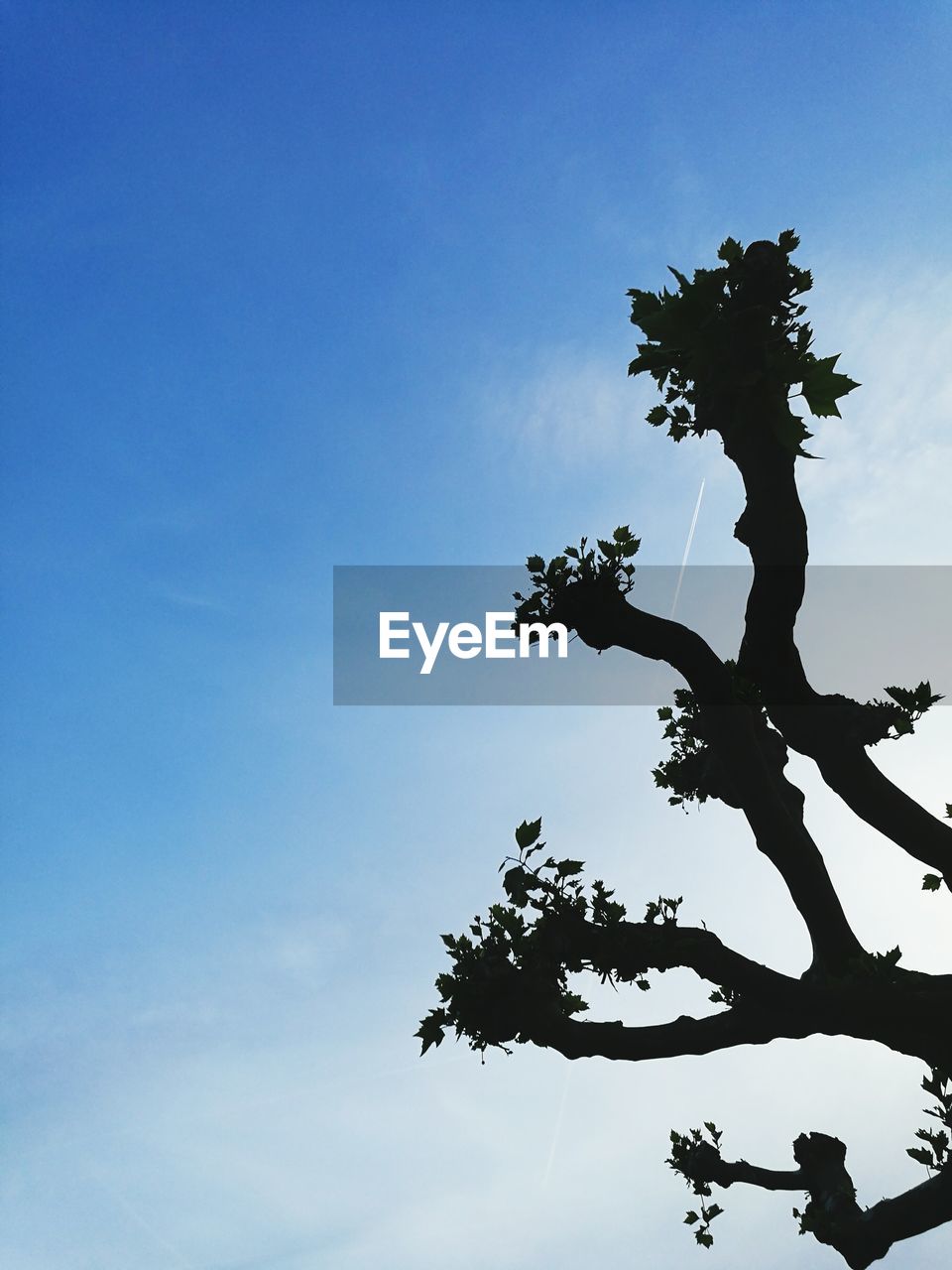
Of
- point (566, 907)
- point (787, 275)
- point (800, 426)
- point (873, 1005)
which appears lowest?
point (873, 1005)

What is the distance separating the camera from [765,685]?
9016 mm

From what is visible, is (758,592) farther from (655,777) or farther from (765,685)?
(655,777)

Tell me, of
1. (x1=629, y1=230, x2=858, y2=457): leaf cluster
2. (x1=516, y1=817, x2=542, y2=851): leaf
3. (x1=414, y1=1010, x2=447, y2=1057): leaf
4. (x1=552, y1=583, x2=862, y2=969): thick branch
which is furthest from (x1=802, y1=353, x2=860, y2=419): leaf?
(x1=414, y1=1010, x2=447, y2=1057): leaf

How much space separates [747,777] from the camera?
29.7 feet

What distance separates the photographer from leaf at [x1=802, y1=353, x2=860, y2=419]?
8.40m

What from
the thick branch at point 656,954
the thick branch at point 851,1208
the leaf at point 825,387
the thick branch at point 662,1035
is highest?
the leaf at point 825,387

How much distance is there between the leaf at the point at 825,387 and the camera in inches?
331

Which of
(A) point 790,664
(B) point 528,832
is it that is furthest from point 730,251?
(B) point 528,832

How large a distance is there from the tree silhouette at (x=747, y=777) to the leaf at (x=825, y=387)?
1 centimetres

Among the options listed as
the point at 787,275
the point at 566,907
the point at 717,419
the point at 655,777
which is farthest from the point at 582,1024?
the point at 787,275

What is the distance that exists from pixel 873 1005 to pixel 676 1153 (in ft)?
14.8

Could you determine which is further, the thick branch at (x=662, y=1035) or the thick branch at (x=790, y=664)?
the thick branch at (x=662, y=1035)

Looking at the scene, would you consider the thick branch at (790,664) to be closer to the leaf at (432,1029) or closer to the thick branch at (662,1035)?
the thick branch at (662,1035)

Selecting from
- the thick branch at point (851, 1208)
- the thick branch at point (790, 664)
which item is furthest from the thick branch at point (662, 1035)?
the thick branch at point (851, 1208)
